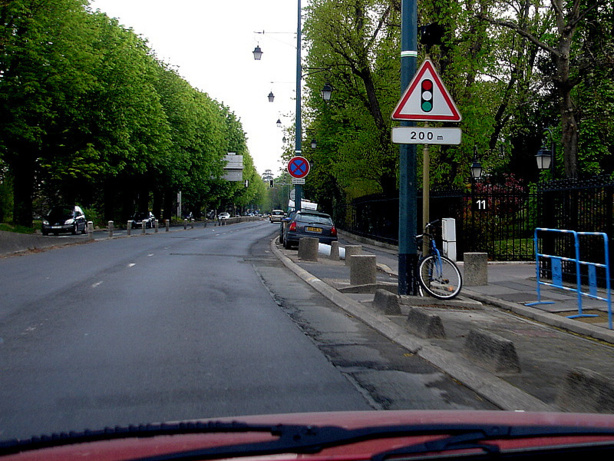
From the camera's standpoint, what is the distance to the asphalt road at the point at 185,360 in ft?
15.1

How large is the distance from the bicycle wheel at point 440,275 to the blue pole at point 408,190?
0.25 metres

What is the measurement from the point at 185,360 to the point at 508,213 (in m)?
16.1

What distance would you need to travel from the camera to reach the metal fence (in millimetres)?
12859

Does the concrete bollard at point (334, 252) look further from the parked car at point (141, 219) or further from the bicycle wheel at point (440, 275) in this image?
the parked car at point (141, 219)

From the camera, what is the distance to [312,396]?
487 cm

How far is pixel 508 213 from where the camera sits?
20.3 meters

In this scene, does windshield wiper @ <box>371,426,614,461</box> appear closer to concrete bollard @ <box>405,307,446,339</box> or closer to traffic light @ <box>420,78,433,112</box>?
concrete bollard @ <box>405,307,446,339</box>

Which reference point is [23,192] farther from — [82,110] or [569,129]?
[569,129]

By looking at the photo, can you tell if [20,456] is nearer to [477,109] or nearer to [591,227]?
[591,227]

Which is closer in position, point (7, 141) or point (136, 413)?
point (136, 413)

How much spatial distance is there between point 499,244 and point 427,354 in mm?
14409

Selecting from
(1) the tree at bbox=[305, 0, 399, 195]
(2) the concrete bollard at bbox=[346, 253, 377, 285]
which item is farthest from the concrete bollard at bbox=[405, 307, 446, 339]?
(1) the tree at bbox=[305, 0, 399, 195]

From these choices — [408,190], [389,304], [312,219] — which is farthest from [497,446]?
[312,219]

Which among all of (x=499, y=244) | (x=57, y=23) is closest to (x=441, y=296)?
(x=499, y=244)
